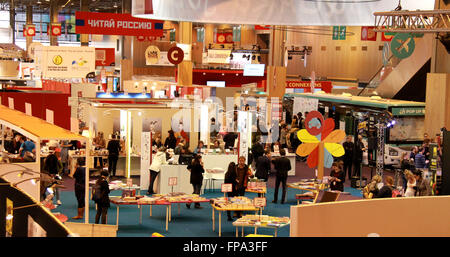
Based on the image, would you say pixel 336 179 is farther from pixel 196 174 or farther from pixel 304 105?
pixel 304 105

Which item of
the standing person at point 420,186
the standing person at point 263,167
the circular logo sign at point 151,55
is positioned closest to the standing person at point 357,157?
the standing person at point 263,167

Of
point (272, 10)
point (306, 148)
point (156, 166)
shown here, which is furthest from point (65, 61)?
point (272, 10)

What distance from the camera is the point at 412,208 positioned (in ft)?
14.4

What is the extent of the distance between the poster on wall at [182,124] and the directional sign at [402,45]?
4.91m

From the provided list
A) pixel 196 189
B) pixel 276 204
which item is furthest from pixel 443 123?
pixel 196 189

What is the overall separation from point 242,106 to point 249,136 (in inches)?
173

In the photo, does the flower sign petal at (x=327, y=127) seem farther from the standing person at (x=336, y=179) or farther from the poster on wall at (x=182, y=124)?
the poster on wall at (x=182, y=124)

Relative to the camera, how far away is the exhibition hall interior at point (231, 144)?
427 cm

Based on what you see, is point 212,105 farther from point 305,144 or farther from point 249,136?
point 305,144

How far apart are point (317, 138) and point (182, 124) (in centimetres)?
473

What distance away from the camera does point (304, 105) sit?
1862cm

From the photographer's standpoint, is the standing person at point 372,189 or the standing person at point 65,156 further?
the standing person at point 65,156

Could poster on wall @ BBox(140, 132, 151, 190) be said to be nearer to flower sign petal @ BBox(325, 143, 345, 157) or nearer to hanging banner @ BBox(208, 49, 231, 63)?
flower sign petal @ BBox(325, 143, 345, 157)

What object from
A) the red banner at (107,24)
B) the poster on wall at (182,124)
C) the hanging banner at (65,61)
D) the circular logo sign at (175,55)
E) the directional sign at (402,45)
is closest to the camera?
the directional sign at (402,45)
